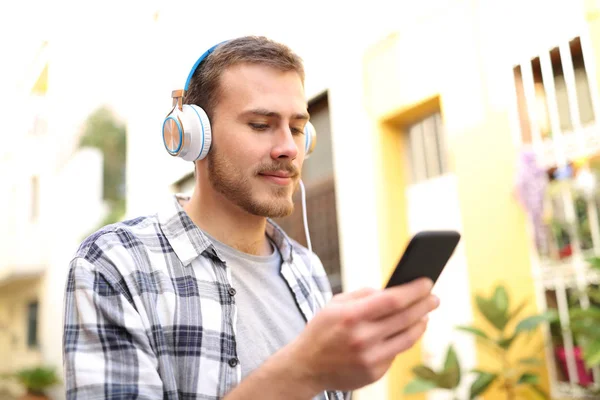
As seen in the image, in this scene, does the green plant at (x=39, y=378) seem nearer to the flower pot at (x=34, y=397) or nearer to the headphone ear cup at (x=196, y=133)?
the flower pot at (x=34, y=397)

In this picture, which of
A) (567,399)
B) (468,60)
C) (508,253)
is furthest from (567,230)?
(468,60)

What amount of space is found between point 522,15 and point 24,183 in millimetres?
8342

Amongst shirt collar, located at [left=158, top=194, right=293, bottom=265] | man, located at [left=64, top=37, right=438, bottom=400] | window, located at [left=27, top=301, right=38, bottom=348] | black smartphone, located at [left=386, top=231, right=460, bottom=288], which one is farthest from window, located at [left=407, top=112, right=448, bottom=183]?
window, located at [left=27, top=301, right=38, bottom=348]

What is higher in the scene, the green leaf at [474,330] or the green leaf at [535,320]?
the green leaf at [535,320]

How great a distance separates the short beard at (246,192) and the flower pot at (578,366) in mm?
1198

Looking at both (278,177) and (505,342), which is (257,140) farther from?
(505,342)

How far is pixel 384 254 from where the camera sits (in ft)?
7.24

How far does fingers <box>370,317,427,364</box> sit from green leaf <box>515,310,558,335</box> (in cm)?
129

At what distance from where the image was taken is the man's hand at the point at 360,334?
1.86 ft

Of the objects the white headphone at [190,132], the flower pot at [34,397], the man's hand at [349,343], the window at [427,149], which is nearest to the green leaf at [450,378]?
the window at [427,149]

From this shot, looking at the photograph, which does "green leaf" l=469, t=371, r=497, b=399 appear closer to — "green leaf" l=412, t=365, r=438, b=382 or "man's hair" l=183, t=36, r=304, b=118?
"green leaf" l=412, t=365, r=438, b=382

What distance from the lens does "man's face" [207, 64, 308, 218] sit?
96cm

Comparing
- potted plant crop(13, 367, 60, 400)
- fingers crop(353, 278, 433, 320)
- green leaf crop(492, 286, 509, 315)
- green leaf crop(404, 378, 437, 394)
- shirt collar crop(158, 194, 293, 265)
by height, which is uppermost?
shirt collar crop(158, 194, 293, 265)

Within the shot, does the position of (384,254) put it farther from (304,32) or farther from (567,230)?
(304,32)
